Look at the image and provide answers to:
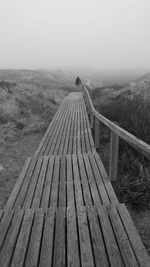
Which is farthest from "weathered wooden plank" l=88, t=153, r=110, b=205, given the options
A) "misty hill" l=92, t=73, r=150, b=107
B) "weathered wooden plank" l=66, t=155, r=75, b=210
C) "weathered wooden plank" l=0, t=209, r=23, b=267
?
"misty hill" l=92, t=73, r=150, b=107

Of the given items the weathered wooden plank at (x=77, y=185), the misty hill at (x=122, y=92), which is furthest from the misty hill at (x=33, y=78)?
the weathered wooden plank at (x=77, y=185)

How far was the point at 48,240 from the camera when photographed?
2.31 m

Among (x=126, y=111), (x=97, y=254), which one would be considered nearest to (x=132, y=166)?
(x=97, y=254)

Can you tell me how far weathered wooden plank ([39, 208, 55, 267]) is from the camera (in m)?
2.07

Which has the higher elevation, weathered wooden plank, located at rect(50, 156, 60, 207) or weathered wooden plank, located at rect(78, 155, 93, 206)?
weathered wooden plank, located at rect(78, 155, 93, 206)

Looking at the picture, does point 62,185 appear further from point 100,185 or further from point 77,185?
point 100,185

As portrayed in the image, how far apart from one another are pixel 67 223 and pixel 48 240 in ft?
1.03

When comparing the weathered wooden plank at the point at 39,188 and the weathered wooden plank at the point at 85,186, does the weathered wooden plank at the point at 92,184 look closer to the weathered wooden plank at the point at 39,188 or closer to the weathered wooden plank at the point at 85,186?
the weathered wooden plank at the point at 85,186

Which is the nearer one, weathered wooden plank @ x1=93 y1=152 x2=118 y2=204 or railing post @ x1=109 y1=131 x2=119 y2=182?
weathered wooden plank @ x1=93 y1=152 x2=118 y2=204

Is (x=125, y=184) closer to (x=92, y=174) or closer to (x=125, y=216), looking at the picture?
(x=92, y=174)

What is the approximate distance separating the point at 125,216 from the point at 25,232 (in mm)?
1065

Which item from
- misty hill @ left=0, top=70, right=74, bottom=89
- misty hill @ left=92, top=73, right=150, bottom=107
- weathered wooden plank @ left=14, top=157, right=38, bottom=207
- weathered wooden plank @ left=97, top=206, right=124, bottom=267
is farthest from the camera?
misty hill @ left=0, top=70, right=74, bottom=89

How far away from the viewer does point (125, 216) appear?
8.48ft

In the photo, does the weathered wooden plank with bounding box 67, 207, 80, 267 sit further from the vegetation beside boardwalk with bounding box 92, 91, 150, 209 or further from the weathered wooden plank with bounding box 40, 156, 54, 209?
the vegetation beside boardwalk with bounding box 92, 91, 150, 209
